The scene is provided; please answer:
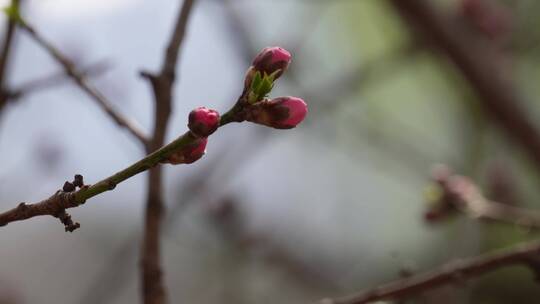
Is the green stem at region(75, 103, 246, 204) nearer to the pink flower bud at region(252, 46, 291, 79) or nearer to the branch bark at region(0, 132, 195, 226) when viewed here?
the branch bark at region(0, 132, 195, 226)

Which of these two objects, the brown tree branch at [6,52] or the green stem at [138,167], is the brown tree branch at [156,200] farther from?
the green stem at [138,167]

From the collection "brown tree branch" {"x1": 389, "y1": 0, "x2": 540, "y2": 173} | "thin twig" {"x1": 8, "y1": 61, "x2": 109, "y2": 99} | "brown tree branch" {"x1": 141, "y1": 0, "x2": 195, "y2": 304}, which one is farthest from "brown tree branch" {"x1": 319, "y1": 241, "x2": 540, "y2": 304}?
"brown tree branch" {"x1": 389, "y1": 0, "x2": 540, "y2": 173}

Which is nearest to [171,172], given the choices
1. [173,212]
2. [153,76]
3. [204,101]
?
[204,101]

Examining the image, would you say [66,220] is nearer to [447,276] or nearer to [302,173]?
[447,276]

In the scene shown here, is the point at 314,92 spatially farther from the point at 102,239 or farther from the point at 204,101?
the point at 102,239

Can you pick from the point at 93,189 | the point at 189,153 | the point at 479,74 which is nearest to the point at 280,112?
the point at 189,153

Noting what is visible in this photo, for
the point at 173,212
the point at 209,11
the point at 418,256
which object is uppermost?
the point at 209,11

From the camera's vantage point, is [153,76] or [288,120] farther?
[153,76]
